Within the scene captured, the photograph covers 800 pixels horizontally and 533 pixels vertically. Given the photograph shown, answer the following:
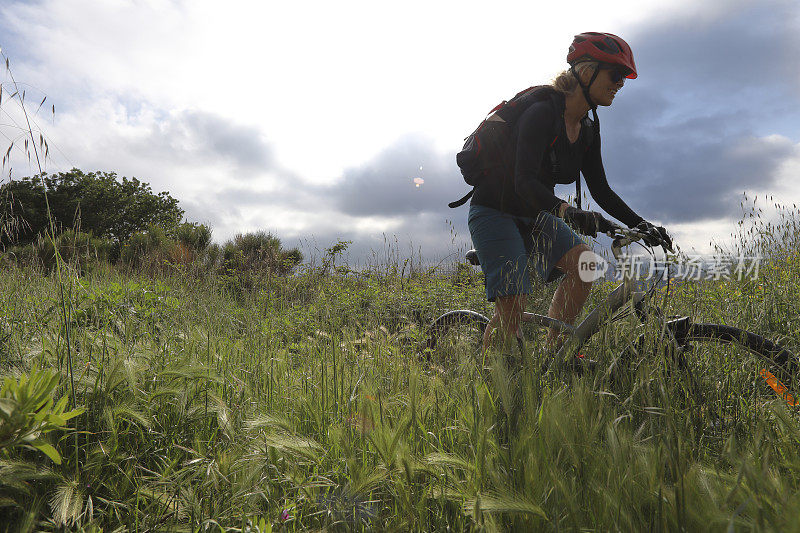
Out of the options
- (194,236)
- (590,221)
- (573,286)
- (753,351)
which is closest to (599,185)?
(573,286)

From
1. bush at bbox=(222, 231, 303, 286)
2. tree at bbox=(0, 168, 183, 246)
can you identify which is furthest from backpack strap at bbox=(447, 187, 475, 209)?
tree at bbox=(0, 168, 183, 246)

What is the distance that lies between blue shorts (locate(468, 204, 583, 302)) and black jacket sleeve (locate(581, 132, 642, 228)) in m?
0.64

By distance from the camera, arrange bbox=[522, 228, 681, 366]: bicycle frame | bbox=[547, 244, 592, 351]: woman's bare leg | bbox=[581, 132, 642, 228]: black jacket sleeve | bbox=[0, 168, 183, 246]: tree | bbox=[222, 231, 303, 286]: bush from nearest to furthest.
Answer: bbox=[522, 228, 681, 366]: bicycle frame
bbox=[547, 244, 592, 351]: woman's bare leg
bbox=[581, 132, 642, 228]: black jacket sleeve
bbox=[222, 231, 303, 286]: bush
bbox=[0, 168, 183, 246]: tree

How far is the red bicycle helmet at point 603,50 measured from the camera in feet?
9.56

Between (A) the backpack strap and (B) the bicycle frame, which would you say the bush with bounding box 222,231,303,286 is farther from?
(B) the bicycle frame

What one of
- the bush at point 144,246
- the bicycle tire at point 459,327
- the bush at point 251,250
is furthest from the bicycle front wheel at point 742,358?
the bush at point 144,246

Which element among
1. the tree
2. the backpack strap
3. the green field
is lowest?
the green field

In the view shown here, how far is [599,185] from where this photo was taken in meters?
3.36

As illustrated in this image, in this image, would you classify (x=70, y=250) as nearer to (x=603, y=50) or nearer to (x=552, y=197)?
(x=552, y=197)

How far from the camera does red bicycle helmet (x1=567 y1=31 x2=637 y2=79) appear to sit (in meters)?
2.91

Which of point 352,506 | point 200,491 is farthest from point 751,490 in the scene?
point 200,491

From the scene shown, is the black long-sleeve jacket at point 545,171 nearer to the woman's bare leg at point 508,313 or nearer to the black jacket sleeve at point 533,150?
the black jacket sleeve at point 533,150

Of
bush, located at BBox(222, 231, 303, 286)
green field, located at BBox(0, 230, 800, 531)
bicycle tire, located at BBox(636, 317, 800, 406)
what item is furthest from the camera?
bush, located at BBox(222, 231, 303, 286)

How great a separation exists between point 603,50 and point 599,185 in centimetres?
93
